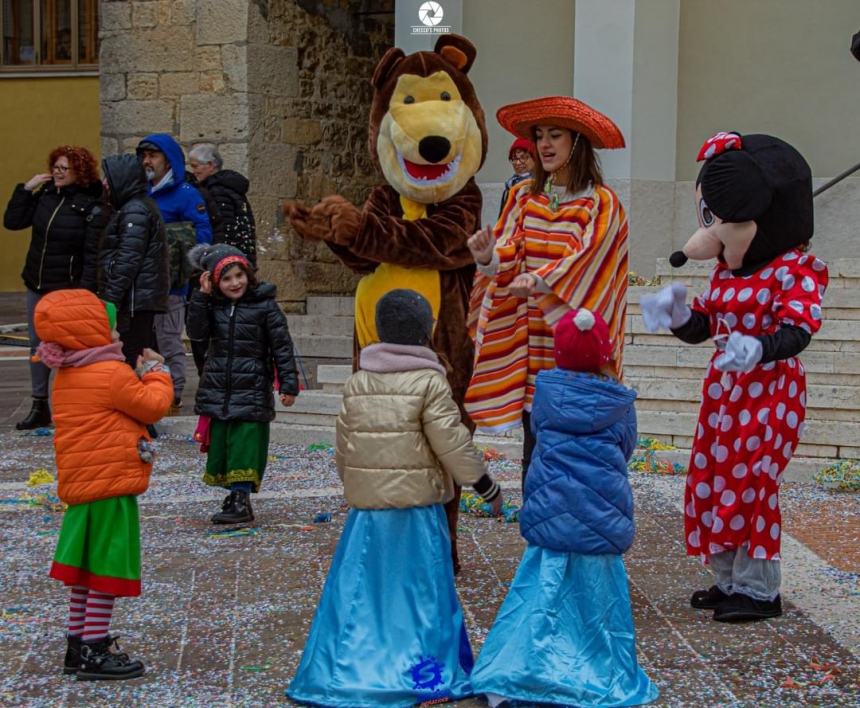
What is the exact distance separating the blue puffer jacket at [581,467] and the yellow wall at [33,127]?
1896 centimetres

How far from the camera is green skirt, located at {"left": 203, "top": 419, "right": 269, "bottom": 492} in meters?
6.46

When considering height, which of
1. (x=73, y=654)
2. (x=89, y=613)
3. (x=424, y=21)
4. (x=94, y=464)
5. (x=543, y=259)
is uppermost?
(x=424, y=21)

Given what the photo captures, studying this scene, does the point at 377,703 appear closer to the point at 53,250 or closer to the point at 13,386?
the point at 53,250

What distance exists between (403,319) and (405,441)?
36 centimetres

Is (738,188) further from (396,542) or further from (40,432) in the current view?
(40,432)

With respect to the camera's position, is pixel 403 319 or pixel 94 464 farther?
pixel 94 464

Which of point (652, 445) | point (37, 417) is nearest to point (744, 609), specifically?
point (652, 445)

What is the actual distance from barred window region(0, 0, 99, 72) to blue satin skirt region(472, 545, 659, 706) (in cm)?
1921

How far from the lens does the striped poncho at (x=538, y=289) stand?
5.07m

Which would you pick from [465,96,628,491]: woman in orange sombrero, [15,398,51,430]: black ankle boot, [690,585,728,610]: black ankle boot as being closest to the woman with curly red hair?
[15,398,51,430]: black ankle boot

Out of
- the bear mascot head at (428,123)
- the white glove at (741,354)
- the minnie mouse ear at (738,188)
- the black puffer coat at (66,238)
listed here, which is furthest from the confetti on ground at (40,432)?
the white glove at (741,354)

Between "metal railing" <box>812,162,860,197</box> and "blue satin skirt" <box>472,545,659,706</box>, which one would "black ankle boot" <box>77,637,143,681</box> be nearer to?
"blue satin skirt" <box>472,545,659,706</box>

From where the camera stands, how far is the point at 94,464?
4301 mm

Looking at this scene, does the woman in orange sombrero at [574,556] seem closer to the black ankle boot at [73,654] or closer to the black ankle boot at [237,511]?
the black ankle boot at [73,654]
